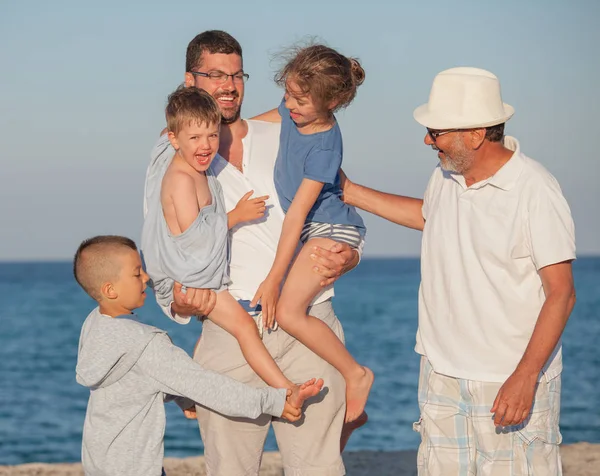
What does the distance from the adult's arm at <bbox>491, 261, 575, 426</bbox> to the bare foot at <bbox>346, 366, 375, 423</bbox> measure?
0.78 m

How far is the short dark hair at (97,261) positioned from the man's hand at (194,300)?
0.27m

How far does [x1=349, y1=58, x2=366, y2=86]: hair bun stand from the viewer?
4133 millimetres

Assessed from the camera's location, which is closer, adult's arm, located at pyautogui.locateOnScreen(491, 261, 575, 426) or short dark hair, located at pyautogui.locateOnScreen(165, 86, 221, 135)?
adult's arm, located at pyautogui.locateOnScreen(491, 261, 575, 426)

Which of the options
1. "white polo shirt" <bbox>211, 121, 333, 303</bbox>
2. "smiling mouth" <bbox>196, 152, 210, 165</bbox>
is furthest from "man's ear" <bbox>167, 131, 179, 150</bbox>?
"white polo shirt" <bbox>211, 121, 333, 303</bbox>

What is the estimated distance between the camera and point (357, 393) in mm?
4242

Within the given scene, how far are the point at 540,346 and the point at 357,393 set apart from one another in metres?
A: 0.96

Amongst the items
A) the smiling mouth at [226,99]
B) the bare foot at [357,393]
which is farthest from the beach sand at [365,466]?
the smiling mouth at [226,99]

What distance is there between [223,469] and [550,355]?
1414 mm

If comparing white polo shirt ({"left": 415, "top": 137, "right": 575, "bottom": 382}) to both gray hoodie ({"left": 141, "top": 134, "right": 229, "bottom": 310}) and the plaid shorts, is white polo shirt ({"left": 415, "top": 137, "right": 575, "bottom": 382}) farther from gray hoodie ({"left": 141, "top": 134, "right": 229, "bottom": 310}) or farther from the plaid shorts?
gray hoodie ({"left": 141, "top": 134, "right": 229, "bottom": 310})

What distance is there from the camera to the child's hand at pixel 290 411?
3.84 meters

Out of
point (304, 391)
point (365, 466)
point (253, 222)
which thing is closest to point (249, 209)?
point (253, 222)

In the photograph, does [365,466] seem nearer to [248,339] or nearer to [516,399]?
[248,339]

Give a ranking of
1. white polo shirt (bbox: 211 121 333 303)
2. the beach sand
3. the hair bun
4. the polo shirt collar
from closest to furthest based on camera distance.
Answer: the polo shirt collar → white polo shirt (bbox: 211 121 333 303) → the hair bun → the beach sand

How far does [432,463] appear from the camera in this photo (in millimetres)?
3984
